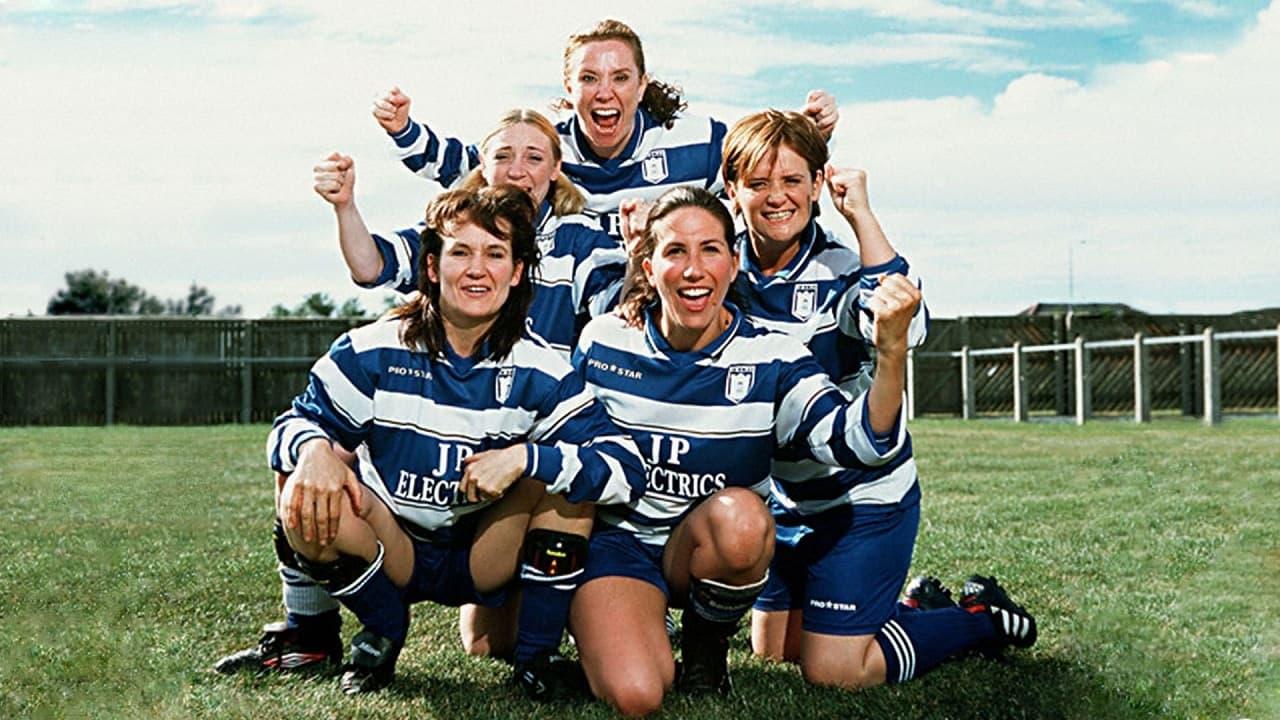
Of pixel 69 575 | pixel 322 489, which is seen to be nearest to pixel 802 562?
pixel 322 489

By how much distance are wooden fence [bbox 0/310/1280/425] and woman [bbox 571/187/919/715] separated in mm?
16718

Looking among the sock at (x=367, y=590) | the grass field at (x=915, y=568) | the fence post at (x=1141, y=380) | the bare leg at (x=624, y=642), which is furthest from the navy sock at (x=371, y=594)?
the fence post at (x=1141, y=380)

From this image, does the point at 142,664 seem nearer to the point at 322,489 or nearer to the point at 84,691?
the point at 84,691

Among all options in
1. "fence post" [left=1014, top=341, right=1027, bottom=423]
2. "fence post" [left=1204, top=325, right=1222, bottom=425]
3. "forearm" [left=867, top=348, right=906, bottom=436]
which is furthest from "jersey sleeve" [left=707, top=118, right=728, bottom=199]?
"fence post" [left=1014, top=341, right=1027, bottom=423]

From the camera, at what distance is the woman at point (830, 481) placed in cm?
359

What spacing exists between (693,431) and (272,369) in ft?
61.2

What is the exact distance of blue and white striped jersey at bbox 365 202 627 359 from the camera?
388cm

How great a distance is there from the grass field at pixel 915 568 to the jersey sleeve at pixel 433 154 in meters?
1.49

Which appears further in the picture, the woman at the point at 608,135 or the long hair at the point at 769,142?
the woman at the point at 608,135

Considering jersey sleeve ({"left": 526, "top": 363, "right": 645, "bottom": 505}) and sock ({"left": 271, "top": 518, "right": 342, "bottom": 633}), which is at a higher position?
jersey sleeve ({"left": 526, "top": 363, "right": 645, "bottom": 505})

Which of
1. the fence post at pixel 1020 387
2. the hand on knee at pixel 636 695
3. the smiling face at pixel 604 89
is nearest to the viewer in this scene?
the hand on knee at pixel 636 695

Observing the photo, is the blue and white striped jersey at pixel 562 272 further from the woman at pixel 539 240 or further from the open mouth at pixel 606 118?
the open mouth at pixel 606 118

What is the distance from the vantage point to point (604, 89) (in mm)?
4270

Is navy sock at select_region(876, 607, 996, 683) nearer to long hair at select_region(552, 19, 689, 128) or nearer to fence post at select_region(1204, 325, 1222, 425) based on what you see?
long hair at select_region(552, 19, 689, 128)
